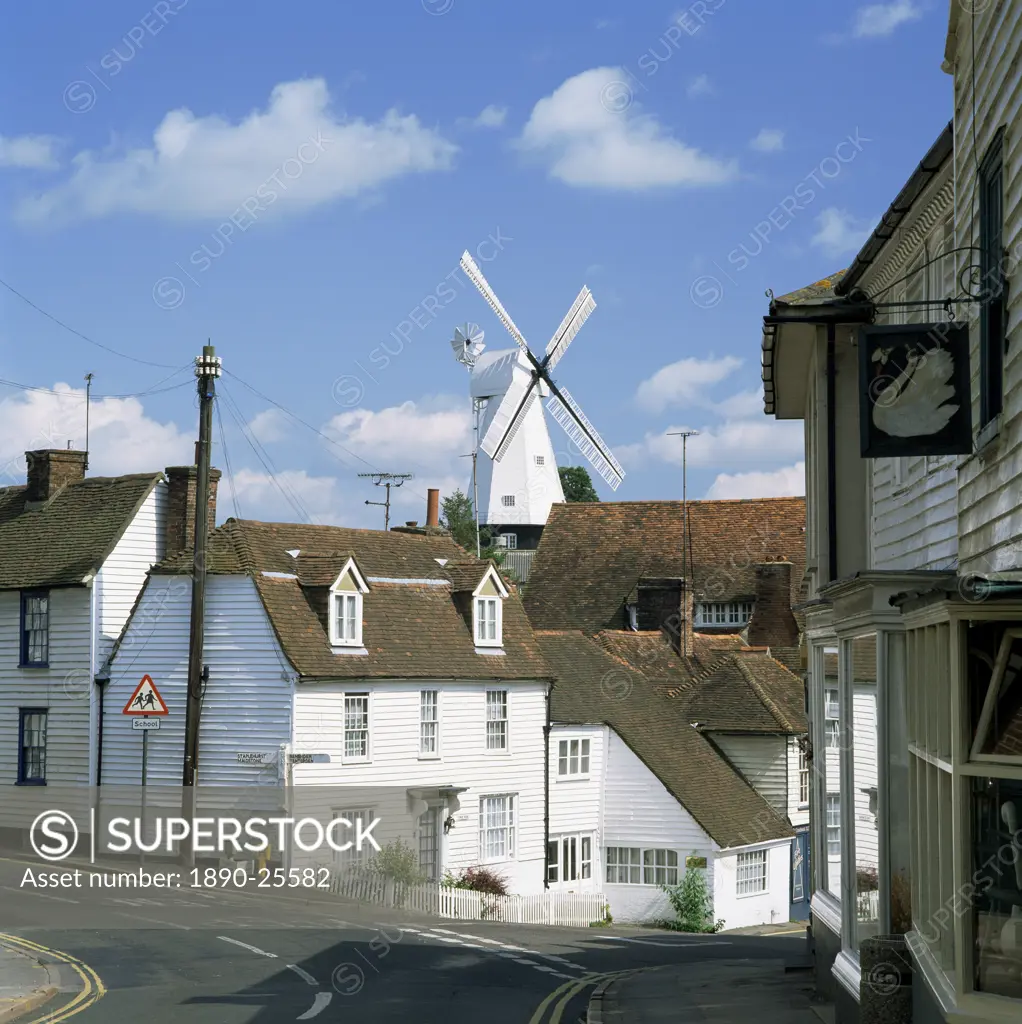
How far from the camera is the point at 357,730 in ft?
118

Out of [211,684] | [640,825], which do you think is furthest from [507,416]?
[211,684]

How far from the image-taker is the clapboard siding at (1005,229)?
9602mm

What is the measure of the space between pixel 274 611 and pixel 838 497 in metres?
20.3

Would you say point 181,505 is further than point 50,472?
No

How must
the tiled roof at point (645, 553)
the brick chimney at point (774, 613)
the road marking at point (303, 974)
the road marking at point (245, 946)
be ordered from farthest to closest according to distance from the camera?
the tiled roof at point (645, 553)
the brick chimney at point (774, 613)
the road marking at point (245, 946)
the road marking at point (303, 974)

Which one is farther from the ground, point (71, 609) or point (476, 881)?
point (71, 609)

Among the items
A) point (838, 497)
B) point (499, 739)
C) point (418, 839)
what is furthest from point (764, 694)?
point (838, 497)

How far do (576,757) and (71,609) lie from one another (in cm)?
1452

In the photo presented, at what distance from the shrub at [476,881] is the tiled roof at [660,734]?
18.5ft

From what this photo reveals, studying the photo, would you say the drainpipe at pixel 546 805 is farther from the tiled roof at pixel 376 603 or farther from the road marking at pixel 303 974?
the road marking at pixel 303 974

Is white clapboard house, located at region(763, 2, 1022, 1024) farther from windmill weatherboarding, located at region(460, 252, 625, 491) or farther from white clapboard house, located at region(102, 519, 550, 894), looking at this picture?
windmill weatherboarding, located at region(460, 252, 625, 491)

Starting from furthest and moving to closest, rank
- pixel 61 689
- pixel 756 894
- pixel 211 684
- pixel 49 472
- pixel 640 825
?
pixel 756 894 → pixel 640 825 → pixel 49 472 → pixel 61 689 → pixel 211 684

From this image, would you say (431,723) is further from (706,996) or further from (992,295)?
(992,295)

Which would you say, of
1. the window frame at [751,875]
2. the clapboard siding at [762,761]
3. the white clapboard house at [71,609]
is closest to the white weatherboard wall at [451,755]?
the window frame at [751,875]
